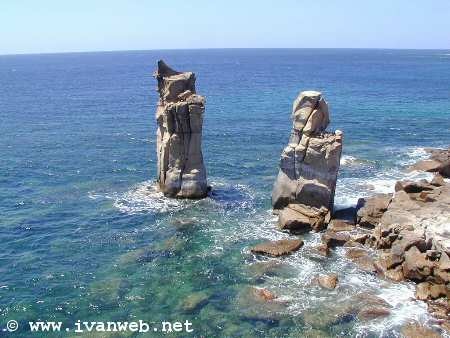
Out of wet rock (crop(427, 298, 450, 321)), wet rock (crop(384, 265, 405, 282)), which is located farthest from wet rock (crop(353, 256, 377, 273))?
wet rock (crop(427, 298, 450, 321))

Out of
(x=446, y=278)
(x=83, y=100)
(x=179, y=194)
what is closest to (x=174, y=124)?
(x=179, y=194)

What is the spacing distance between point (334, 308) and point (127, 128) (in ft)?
218

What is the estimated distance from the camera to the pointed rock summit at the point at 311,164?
5103cm

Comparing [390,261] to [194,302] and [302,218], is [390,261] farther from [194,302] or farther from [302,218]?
[194,302]

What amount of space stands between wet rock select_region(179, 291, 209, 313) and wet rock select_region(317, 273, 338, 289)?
8.85m

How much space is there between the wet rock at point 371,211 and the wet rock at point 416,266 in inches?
359

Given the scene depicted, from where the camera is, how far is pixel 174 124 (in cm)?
5769

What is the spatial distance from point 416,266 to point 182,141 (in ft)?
94.6

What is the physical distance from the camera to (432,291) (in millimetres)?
37781

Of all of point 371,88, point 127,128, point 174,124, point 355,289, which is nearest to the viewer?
point 355,289

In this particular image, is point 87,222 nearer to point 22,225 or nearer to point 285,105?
point 22,225

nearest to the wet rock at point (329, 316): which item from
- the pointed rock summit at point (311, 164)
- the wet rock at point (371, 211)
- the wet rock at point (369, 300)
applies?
the wet rock at point (369, 300)

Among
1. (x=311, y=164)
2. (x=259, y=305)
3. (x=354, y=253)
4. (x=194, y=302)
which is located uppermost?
(x=311, y=164)

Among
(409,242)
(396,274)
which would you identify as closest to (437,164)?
(409,242)
